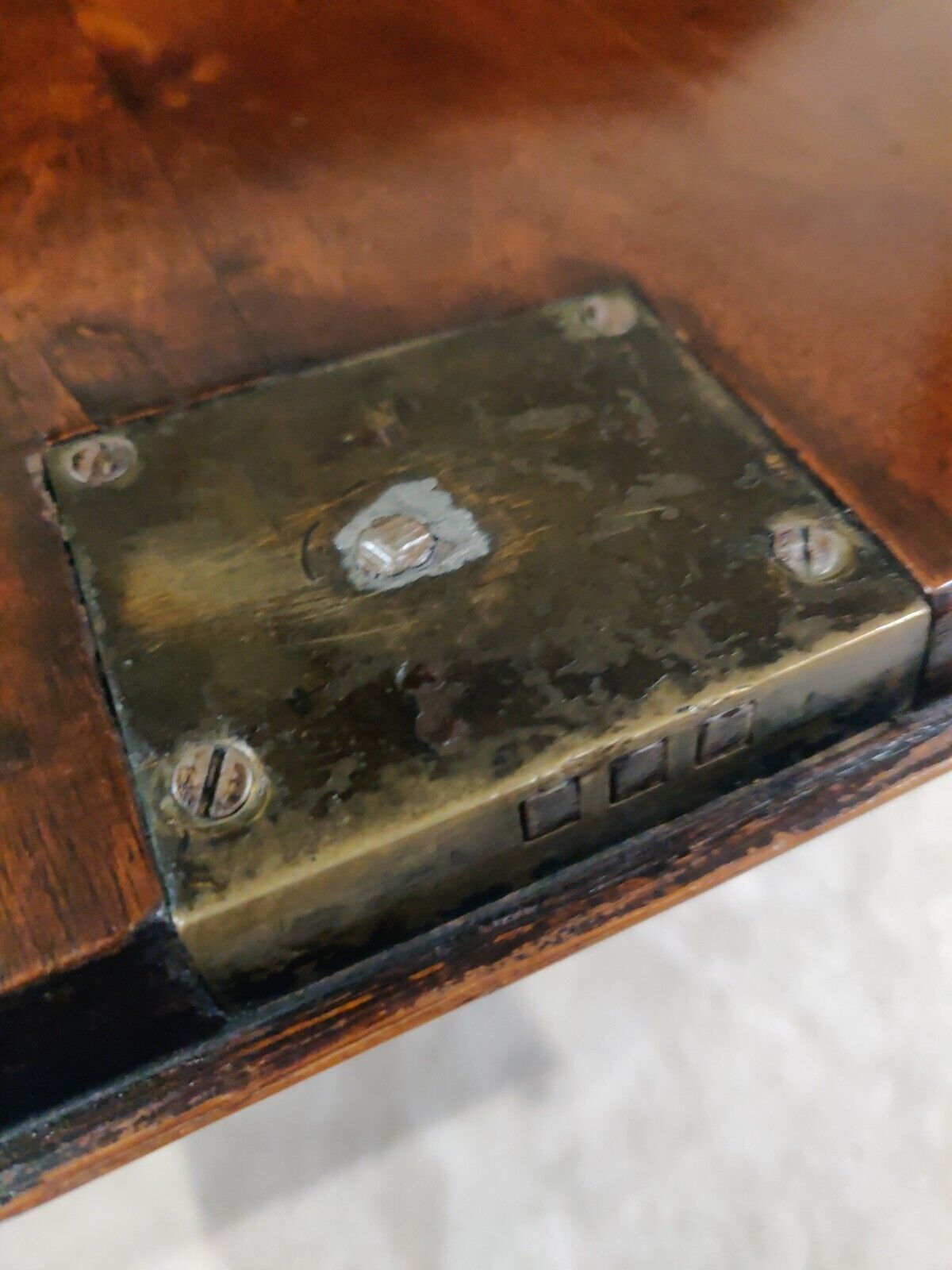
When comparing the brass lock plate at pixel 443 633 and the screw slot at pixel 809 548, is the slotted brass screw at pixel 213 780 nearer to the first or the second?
the brass lock plate at pixel 443 633

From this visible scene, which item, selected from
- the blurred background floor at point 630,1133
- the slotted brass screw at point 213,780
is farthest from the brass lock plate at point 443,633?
the blurred background floor at point 630,1133

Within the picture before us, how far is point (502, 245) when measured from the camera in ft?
1.83

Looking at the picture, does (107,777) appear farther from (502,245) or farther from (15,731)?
(502,245)

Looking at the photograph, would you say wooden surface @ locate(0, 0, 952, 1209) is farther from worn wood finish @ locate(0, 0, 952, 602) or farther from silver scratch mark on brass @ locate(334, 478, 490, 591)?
silver scratch mark on brass @ locate(334, 478, 490, 591)

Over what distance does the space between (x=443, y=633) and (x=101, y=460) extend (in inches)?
7.2

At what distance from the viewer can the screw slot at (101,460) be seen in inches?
17.2

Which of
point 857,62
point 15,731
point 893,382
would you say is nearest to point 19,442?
point 15,731

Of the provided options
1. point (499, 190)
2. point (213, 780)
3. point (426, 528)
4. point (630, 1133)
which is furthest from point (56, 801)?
point (499, 190)

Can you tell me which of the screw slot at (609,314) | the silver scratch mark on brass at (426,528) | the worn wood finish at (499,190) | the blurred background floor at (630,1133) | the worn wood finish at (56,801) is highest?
the worn wood finish at (499,190)

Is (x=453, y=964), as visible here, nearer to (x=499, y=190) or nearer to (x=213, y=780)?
(x=213, y=780)

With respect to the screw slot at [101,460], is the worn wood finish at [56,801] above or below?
below

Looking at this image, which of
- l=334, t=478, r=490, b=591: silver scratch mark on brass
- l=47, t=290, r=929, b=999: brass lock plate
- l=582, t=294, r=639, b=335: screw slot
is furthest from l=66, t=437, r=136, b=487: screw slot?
l=582, t=294, r=639, b=335: screw slot

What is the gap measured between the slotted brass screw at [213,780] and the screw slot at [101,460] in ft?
0.49

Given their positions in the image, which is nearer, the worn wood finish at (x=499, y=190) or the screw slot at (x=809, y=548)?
the screw slot at (x=809, y=548)
